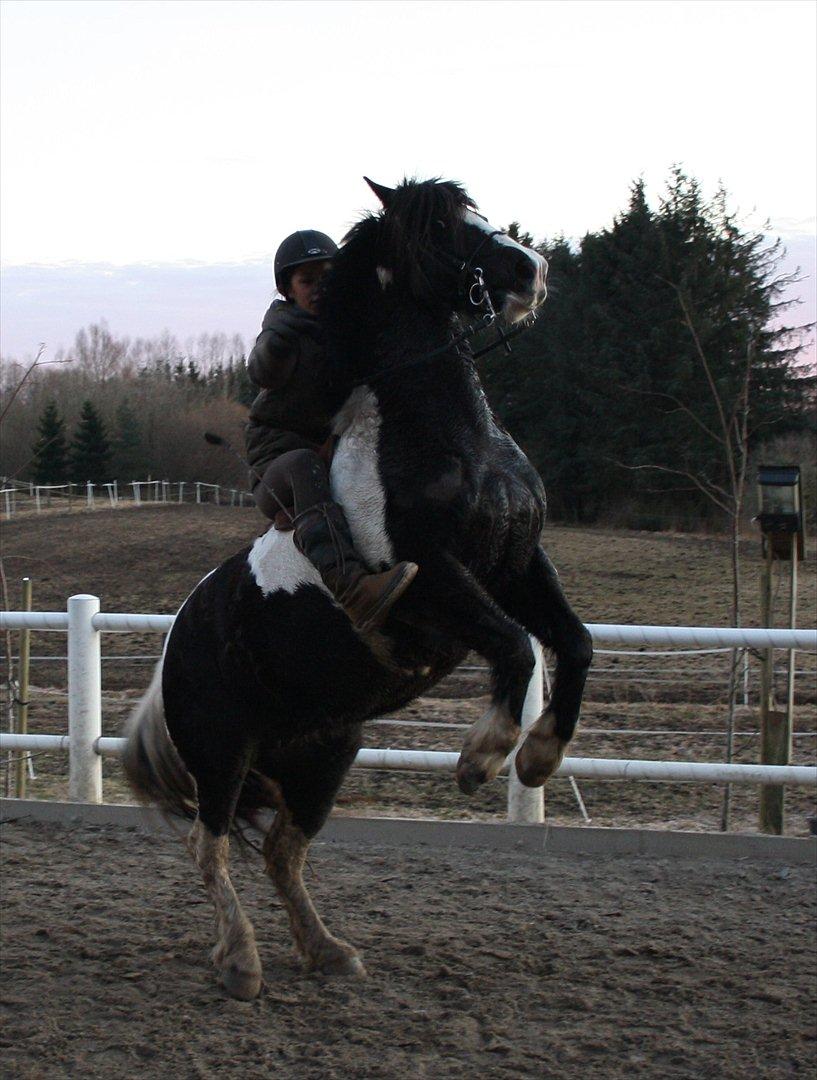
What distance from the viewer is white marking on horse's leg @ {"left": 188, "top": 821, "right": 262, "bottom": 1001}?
4172 millimetres

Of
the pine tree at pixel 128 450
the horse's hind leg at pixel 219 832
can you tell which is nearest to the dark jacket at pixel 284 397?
the horse's hind leg at pixel 219 832

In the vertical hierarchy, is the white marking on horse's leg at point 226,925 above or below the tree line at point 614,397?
below

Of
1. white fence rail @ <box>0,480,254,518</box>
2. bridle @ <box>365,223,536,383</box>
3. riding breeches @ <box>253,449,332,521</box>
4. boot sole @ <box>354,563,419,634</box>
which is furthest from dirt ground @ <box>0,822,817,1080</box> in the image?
white fence rail @ <box>0,480,254,518</box>

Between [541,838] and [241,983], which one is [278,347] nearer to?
[241,983]

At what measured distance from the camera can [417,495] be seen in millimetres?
3541

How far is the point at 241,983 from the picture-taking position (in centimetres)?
416

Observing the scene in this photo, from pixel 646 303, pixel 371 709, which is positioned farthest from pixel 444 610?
pixel 646 303

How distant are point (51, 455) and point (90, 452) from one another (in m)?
2.66

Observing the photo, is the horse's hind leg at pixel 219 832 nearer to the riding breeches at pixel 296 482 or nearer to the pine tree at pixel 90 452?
the riding breeches at pixel 296 482

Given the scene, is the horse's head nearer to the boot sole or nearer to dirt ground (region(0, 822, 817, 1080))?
the boot sole

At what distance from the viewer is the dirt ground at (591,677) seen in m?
8.59

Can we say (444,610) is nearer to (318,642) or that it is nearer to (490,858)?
(318,642)

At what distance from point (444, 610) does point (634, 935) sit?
6.68 ft

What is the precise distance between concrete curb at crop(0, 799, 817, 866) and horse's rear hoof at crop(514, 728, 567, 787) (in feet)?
8.54
